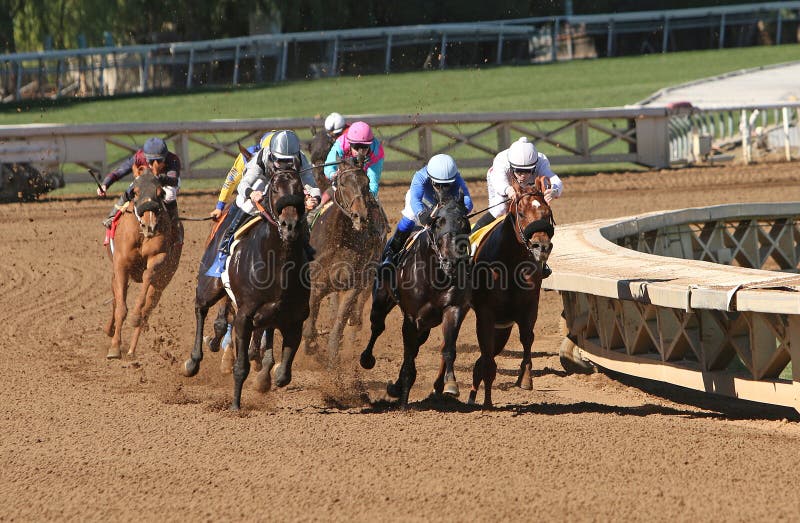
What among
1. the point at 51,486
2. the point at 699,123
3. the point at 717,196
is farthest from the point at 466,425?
the point at 699,123

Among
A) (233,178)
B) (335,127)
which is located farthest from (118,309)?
(335,127)

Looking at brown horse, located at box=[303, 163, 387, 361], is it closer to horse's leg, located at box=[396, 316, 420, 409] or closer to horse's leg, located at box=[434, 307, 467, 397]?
horse's leg, located at box=[396, 316, 420, 409]

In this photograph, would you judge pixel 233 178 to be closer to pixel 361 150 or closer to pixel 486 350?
pixel 361 150

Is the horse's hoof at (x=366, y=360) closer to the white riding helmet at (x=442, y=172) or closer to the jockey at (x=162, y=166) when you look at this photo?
the white riding helmet at (x=442, y=172)

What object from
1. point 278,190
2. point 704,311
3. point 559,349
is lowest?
point 559,349

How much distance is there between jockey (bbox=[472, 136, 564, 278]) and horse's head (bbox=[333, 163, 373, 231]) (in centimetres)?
93

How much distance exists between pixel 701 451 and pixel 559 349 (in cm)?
516

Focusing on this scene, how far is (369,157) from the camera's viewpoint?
1200 cm

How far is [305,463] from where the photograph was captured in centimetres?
814

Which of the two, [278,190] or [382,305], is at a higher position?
[278,190]

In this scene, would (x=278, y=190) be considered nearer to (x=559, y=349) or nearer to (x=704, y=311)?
(x=704, y=311)

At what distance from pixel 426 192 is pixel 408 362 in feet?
4.33

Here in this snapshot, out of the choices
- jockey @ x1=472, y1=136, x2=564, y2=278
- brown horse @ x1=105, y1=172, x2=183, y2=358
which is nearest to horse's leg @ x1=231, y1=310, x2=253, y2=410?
jockey @ x1=472, y1=136, x2=564, y2=278

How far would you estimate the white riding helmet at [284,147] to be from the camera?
31.5 ft
